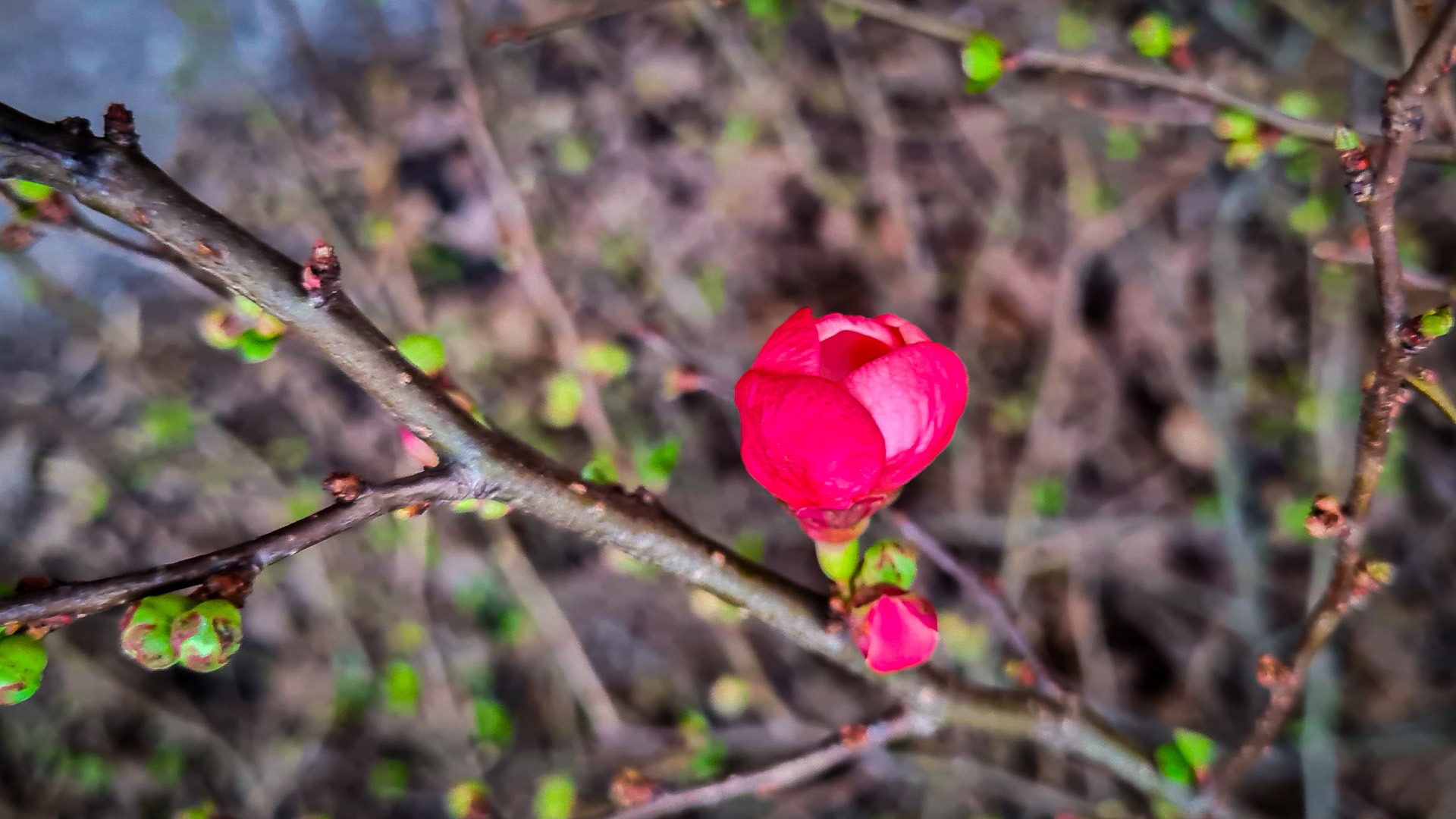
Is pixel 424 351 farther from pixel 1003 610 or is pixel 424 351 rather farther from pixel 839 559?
pixel 1003 610

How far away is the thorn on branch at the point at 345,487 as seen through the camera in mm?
464

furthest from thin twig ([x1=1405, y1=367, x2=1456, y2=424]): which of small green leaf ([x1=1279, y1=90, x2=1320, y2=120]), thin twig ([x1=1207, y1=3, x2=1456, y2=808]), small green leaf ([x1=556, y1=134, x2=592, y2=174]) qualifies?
small green leaf ([x1=556, y1=134, x2=592, y2=174])

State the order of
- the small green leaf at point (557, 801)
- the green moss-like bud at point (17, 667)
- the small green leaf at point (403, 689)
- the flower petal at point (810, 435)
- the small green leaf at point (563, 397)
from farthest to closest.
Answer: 1. the small green leaf at point (403, 689)
2. the small green leaf at point (563, 397)
3. the small green leaf at point (557, 801)
4. the flower petal at point (810, 435)
5. the green moss-like bud at point (17, 667)

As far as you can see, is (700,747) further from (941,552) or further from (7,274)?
(7,274)

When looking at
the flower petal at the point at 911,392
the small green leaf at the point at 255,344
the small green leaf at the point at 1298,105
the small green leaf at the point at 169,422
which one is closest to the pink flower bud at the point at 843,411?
the flower petal at the point at 911,392

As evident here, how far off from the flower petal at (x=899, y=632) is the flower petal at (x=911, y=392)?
0.10 metres

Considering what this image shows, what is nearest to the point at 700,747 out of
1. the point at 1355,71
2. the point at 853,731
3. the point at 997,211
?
the point at 853,731

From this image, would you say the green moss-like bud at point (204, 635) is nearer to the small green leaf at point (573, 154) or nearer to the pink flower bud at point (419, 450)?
the pink flower bud at point (419, 450)

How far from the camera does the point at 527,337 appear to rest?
1.26 m

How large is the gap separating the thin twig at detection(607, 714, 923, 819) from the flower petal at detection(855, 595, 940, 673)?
0.57 ft

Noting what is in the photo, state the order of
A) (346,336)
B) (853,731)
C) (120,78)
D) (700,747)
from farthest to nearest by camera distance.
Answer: (120,78), (700,747), (853,731), (346,336)

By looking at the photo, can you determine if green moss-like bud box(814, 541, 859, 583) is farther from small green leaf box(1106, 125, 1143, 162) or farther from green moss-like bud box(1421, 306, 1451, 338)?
small green leaf box(1106, 125, 1143, 162)

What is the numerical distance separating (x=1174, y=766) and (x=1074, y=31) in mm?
895

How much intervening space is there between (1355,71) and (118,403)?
1.79 m
